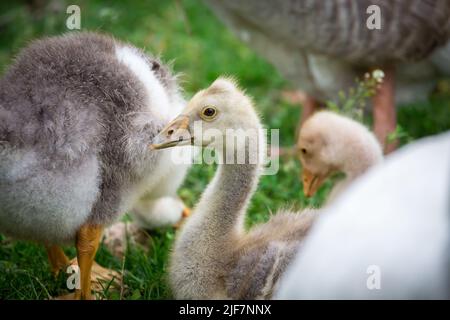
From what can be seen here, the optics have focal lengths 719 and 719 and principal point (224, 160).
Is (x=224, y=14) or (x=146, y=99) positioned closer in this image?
(x=146, y=99)

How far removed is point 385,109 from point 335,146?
92 centimetres

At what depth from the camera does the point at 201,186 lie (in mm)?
3773

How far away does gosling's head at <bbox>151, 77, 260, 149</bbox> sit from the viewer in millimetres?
2379

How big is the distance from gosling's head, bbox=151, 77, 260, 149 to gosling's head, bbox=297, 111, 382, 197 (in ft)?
2.04

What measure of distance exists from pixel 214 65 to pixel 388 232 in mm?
3709

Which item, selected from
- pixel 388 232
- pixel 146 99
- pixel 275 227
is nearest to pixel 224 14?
pixel 146 99

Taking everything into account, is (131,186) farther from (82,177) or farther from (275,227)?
(275,227)

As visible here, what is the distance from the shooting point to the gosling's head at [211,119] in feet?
7.80

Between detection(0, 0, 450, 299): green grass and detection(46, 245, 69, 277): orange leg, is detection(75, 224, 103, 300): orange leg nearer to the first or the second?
detection(0, 0, 450, 299): green grass

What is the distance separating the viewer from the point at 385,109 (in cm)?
377

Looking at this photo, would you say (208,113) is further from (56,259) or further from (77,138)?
(56,259)

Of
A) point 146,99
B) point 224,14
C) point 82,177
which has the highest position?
point 224,14

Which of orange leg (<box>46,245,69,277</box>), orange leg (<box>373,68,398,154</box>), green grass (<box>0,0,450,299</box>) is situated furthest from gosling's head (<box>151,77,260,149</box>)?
orange leg (<box>373,68,398,154</box>)

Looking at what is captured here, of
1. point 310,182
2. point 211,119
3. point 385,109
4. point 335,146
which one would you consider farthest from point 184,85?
point 211,119
